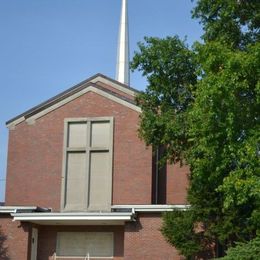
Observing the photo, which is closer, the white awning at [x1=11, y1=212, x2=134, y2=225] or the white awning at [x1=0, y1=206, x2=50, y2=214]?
the white awning at [x1=11, y1=212, x2=134, y2=225]

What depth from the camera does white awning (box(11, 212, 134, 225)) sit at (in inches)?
1230

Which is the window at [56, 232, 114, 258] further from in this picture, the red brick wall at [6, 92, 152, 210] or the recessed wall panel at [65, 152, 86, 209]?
the red brick wall at [6, 92, 152, 210]

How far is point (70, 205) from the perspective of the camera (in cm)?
3478

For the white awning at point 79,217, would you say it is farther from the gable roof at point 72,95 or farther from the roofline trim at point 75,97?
the gable roof at point 72,95

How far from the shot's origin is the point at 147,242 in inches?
1230

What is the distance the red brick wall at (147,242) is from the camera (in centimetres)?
3108

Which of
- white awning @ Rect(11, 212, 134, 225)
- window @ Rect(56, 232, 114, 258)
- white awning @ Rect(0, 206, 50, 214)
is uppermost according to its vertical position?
white awning @ Rect(0, 206, 50, 214)

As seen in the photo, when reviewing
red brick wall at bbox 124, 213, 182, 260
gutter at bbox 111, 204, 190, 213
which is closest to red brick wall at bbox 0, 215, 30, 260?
gutter at bbox 111, 204, 190, 213

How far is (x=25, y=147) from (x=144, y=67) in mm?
14148

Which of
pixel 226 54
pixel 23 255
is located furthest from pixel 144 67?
pixel 23 255

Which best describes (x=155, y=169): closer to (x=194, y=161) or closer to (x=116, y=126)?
(x=116, y=126)

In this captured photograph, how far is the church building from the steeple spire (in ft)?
78.1

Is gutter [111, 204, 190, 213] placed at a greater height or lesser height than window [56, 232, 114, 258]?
greater

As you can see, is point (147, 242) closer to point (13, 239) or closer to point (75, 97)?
point (13, 239)
